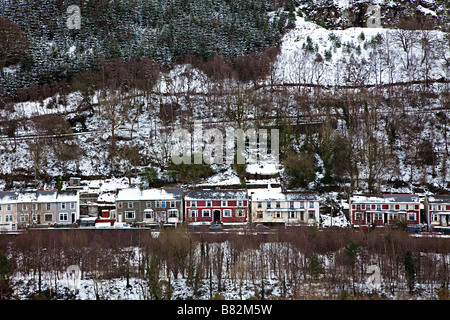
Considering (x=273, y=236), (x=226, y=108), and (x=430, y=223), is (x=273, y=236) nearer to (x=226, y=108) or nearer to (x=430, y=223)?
(x=430, y=223)

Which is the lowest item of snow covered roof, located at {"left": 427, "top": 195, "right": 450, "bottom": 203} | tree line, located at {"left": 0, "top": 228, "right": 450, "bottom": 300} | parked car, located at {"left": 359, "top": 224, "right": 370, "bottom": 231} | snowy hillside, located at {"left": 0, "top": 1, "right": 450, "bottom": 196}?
tree line, located at {"left": 0, "top": 228, "right": 450, "bottom": 300}

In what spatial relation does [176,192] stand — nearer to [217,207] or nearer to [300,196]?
[217,207]

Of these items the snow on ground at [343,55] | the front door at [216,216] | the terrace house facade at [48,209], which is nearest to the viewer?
the terrace house facade at [48,209]

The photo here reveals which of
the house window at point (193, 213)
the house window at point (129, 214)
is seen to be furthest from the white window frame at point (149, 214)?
the house window at point (193, 213)

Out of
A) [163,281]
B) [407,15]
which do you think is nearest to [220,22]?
[407,15]

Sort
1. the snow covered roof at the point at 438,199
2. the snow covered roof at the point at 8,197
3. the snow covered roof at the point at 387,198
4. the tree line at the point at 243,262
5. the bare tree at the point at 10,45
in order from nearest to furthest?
1. the tree line at the point at 243,262
2. the snow covered roof at the point at 438,199
3. the snow covered roof at the point at 387,198
4. the snow covered roof at the point at 8,197
5. the bare tree at the point at 10,45

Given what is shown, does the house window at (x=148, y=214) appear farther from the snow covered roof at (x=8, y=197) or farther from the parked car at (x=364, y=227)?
the parked car at (x=364, y=227)

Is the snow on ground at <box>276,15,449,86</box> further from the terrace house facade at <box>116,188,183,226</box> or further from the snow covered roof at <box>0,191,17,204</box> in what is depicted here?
the snow covered roof at <box>0,191,17,204</box>

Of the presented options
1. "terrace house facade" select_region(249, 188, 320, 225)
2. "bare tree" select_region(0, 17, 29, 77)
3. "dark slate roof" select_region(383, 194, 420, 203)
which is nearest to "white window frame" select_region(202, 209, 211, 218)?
"terrace house facade" select_region(249, 188, 320, 225)
